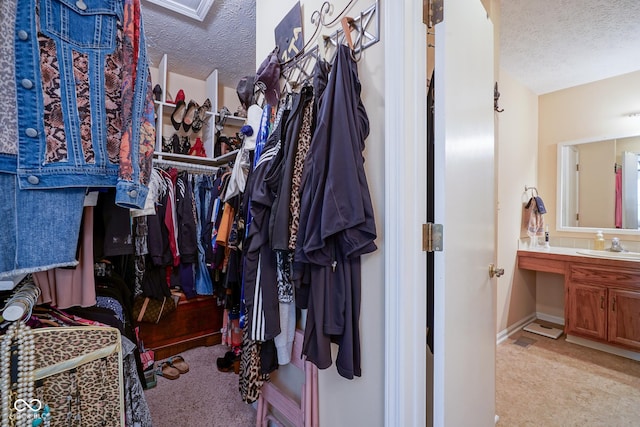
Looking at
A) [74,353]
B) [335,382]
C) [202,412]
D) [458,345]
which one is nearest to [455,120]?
[458,345]

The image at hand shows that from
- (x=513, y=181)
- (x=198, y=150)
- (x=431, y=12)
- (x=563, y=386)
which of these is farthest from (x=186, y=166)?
(x=563, y=386)

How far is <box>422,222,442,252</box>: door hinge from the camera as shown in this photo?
3.23 ft

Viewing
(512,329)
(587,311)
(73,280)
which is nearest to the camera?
(73,280)

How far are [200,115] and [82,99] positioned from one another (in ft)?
7.68

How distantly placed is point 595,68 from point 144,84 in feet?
12.2

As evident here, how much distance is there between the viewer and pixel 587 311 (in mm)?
2502

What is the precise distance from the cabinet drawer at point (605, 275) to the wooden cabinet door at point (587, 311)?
0.06 m

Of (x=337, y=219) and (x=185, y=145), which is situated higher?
(x=185, y=145)

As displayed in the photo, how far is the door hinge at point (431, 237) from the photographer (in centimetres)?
99

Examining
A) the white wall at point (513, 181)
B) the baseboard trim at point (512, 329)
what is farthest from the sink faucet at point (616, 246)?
the baseboard trim at point (512, 329)

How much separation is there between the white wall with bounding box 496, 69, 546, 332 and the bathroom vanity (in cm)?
36

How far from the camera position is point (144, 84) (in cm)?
71

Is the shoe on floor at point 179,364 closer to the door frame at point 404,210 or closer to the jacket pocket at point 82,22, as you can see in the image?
the door frame at point 404,210

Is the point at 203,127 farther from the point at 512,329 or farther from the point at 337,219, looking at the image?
the point at 512,329
